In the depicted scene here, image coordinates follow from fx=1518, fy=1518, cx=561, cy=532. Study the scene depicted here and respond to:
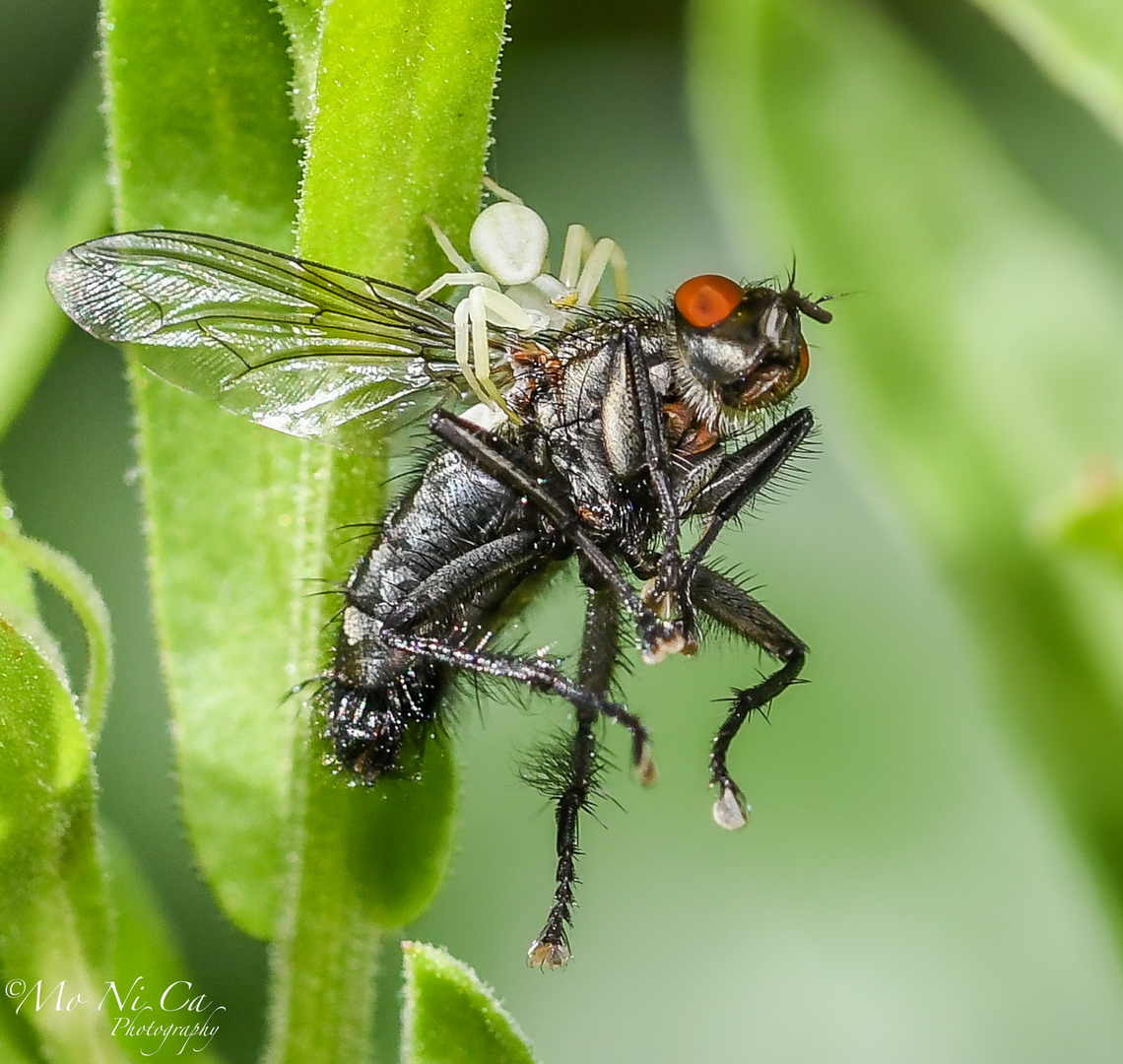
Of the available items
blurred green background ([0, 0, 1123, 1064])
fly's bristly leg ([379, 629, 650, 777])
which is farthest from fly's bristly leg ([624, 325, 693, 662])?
blurred green background ([0, 0, 1123, 1064])

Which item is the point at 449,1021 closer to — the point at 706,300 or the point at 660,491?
the point at 660,491

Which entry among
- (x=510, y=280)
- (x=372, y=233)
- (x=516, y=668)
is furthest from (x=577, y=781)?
(x=372, y=233)

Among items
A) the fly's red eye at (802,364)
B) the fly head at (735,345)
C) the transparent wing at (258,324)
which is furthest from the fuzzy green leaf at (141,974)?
the fly's red eye at (802,364)

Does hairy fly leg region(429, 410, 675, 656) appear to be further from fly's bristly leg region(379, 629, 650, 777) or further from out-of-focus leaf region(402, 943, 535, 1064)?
out-of-focus leaf region(402, 943, 535, 1064)

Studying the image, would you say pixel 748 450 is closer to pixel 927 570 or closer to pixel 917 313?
pixel 917 313

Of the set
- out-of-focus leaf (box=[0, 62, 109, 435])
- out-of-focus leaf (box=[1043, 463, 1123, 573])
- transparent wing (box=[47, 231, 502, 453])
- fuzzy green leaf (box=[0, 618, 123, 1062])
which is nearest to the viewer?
fuzzy green leaf (box=[0, 618, 123, 1062])

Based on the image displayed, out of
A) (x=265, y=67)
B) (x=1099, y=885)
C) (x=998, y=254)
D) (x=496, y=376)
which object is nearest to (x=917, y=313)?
(x=998, y=254)

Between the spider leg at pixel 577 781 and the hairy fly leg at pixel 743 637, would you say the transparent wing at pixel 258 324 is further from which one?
the hairy fly leg at pixel 743 637
